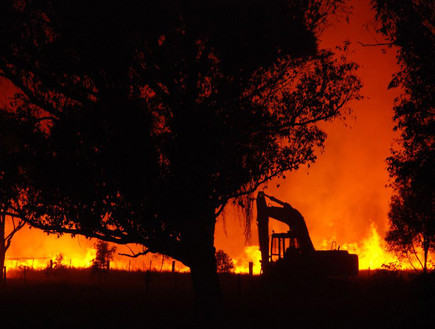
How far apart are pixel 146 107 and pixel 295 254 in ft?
Result: 51.8

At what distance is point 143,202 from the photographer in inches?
728

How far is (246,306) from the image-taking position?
24.0m

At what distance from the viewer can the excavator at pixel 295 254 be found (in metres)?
30.5

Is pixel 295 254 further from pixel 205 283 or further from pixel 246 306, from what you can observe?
pixel 205 283

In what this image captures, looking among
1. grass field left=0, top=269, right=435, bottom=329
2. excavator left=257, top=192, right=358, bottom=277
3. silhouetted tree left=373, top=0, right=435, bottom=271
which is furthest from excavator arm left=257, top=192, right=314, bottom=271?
silhouetted tree left=373, top=0, right=435, bottom=271

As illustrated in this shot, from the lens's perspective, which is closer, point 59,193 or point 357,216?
point 59,193

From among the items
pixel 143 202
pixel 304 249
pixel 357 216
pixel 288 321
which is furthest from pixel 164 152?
pixel 357 216

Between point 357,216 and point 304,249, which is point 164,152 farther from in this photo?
point 357,216

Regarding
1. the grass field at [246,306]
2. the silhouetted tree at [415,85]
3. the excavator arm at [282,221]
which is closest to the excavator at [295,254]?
the excavator arm at [282,221]

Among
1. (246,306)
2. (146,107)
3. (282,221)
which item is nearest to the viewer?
(146,107)

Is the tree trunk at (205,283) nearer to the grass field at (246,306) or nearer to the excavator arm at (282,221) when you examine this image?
the grass field at (246,306)

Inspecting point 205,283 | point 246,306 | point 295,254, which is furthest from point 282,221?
point 205,283

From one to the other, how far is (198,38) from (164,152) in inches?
153

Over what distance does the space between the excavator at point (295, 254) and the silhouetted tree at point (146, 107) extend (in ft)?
38.8
